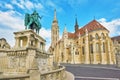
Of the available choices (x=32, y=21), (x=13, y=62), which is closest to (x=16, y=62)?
(x=13, y=62)

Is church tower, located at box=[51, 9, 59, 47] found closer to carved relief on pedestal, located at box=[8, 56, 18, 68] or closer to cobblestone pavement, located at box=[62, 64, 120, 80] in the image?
cobblestone pavement, located at box=[62, 64, 120, 80]

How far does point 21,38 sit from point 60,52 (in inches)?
1742

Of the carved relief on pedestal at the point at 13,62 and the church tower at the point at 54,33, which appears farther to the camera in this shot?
the church tower at the point at 54,33

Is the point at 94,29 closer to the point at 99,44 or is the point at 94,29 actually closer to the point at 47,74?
the point at 99,44

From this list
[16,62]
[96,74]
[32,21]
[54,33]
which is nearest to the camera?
[16,62]

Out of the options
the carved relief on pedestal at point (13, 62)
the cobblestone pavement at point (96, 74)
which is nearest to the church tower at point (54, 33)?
the cobblestone pavement at point (96, 74)

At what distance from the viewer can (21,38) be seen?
16.7m

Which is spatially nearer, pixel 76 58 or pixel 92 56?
pixel 92 56

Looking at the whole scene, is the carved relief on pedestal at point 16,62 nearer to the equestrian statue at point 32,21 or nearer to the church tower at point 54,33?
the equestrian statue at point 32,21

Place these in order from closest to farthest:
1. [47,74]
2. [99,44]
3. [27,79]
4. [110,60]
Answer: [27,79], [47,74], [110,60], [99,44]

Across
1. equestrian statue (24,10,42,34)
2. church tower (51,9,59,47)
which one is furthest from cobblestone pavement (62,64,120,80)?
church tower (51,9,59,47)

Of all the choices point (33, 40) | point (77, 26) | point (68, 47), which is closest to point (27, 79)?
point (33, 40)

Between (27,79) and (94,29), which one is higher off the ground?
(94,29)

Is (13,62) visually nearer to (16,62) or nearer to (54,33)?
(16,62)
